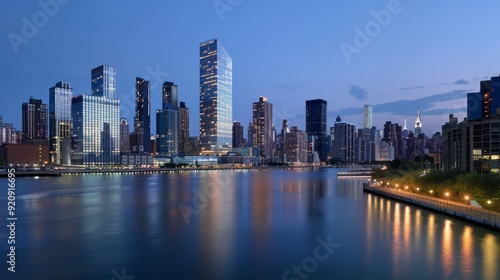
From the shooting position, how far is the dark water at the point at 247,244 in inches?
908

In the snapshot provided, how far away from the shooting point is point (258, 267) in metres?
24.1

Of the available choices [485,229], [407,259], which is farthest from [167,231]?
[485,229]

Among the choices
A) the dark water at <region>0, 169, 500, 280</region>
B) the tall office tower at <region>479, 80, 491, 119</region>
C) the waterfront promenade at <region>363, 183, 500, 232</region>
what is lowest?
the dark water at <region>0, 169, 500, 280</region>

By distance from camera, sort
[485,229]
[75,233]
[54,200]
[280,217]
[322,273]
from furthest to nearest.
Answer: [54,200], [280,217], [75,233], [485,229], [322,273]

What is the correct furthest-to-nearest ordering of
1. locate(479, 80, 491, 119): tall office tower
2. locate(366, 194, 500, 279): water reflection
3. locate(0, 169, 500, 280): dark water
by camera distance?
locate(479, 80, 491, 119): tall office tower < locate(0, 169, 500, 280): dark water < locate(366, 194, 500, 279): water reflection

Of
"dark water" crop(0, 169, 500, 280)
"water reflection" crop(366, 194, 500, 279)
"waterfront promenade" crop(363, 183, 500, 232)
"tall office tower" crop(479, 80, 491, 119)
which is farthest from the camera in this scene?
"tall office tower" crop(479, 80, 491, 119)

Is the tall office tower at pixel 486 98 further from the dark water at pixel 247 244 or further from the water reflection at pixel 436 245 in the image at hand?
the water reflection at pixel 436 245

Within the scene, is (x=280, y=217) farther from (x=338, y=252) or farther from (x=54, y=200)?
(x=54, y=200)

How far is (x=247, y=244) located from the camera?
29.6m

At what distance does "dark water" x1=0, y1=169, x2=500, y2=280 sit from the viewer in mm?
23062

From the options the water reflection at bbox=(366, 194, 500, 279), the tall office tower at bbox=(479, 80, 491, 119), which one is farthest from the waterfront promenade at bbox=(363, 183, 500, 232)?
the tall office tower at bbox=(479, 80, 491, 119)

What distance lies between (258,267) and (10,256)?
1627 cm

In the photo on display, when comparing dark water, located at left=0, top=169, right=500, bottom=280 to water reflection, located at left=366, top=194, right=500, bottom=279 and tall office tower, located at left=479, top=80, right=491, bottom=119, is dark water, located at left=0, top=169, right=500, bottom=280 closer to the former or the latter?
water reflection, located at left=366, top=194, right=500, bottom=279

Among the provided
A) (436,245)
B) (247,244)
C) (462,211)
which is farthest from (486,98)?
(247,244)
